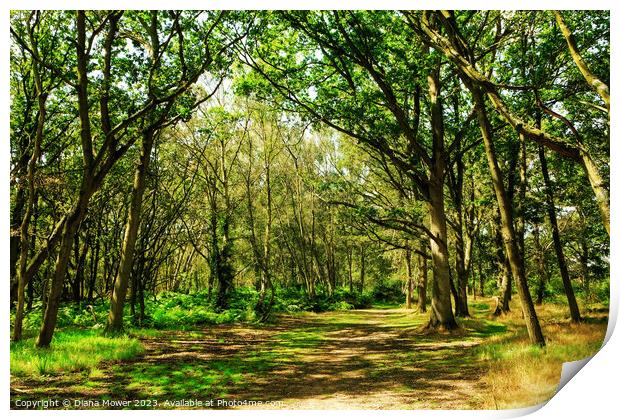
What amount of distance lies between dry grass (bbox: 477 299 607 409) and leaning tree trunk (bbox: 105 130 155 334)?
7.65 m

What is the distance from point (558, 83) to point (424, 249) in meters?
8.11

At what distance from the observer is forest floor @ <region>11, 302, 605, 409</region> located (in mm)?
5398

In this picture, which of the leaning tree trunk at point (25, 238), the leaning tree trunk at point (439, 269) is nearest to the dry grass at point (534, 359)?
the leaning tree trunk at point (439, 269)

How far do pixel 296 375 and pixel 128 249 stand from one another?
17.4 feet

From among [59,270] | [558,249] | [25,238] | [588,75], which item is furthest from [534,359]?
[25,238]

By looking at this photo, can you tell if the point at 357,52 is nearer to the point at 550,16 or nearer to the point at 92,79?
the point at 550,16

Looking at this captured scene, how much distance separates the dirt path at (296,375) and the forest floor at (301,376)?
0.01 meters

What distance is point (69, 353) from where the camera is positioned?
6.44 m

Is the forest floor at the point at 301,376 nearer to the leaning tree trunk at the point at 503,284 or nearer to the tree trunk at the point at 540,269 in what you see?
the tree trunk at the point at 540,269

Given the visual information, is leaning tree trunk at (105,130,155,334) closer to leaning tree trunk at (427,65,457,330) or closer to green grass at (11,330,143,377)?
green grass at (11,330,143,377)

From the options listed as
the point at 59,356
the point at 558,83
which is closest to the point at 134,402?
the point at 59,356

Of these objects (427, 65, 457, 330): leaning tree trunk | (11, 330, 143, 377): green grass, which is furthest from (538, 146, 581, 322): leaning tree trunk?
(11, 330, 143, 377): green grass

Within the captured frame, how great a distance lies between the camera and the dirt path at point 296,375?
544 centimetres

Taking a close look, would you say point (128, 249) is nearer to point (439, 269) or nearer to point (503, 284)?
point (439, 269)
